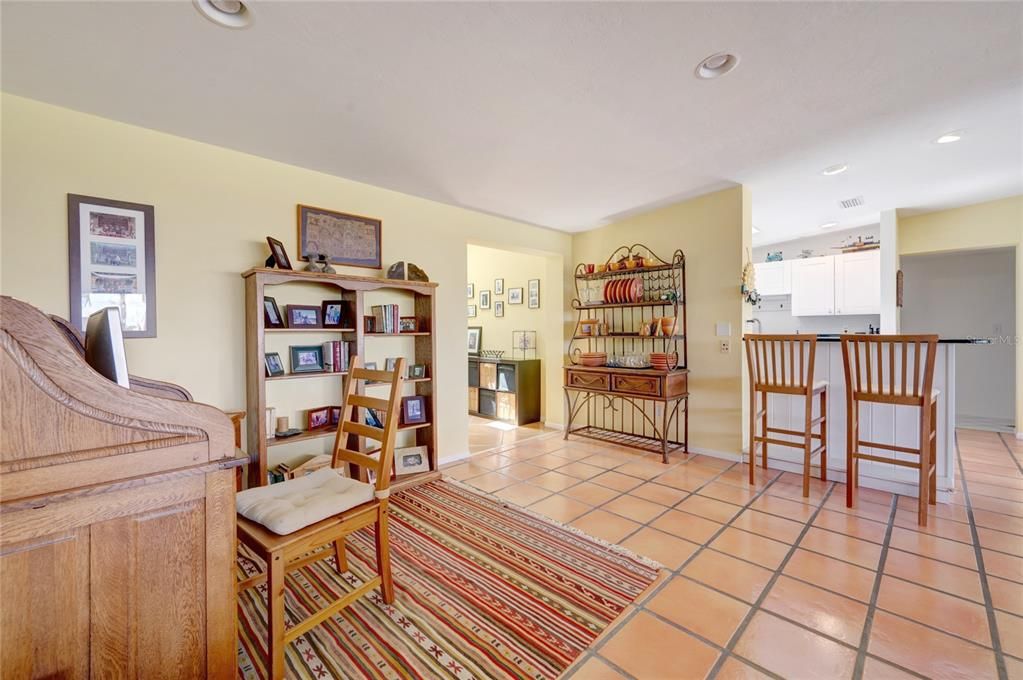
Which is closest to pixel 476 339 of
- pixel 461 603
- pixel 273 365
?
pixel 273 365

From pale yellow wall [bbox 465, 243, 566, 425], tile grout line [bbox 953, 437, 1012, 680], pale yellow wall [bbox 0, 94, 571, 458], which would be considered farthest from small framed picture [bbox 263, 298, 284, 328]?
tile grout line [bbox 953, 437, 1012, 680]

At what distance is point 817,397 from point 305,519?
3.79 meters

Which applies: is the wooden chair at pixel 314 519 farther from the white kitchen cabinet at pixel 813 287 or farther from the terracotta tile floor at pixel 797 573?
the white kitchen cabinet at pixel 813 287

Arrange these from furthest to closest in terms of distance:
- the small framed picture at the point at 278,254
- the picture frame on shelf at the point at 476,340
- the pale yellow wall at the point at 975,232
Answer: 1. the picture frame on shelf at the point at 476,340
2. the pale yellow wall at the point at 975,232
3. the small framed picture at the point at 278,254

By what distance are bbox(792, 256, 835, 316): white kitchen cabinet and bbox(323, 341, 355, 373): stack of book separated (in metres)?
5.81

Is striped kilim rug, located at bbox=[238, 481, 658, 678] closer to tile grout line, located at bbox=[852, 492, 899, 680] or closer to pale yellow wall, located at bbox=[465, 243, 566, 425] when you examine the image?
tile grout line, located at bbox=[852, 492, 899, 680]

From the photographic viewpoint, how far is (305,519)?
156 centimetres

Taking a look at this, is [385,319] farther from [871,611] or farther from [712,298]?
[871,611]

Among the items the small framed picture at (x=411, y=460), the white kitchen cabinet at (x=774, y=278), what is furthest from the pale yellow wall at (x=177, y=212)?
the white kitchen cabinet at (x=774, y=278)

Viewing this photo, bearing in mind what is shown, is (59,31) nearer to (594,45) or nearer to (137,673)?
(594,45)

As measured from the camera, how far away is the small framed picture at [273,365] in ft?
9.29

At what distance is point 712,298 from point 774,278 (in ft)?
9.01

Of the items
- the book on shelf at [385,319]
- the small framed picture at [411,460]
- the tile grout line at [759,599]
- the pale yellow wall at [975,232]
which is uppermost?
the pale yellow wall at [975,232]

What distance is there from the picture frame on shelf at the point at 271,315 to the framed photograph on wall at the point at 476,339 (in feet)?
12.1
